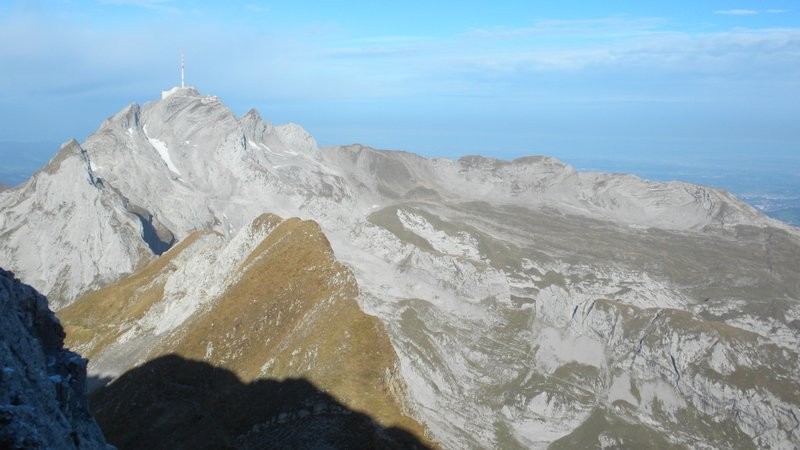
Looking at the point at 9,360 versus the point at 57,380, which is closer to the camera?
the point at 9,360

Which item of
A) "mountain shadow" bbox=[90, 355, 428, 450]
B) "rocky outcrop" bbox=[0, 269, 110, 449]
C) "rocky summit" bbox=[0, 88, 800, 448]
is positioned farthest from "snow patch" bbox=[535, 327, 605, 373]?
"rocky outcrop" bbox=[0, 269, 110, 449]

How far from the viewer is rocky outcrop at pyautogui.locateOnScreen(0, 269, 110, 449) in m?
17.6

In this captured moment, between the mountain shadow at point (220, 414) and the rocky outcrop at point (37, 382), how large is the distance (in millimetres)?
10459

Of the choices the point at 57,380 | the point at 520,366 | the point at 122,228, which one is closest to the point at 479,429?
the point at 520,366

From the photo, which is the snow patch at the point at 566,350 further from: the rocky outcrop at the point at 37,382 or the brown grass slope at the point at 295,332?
the rocky outcrop at the point at 37,382

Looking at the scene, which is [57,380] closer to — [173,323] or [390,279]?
[173,323]

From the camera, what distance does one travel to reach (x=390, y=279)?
6373 inches

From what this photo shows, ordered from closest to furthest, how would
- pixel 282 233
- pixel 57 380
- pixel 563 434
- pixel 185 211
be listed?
pixel 57 380
pixel 282 233
pixel 563 434
pixel 185 211

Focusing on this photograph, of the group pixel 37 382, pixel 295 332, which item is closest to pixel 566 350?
pixel 295 332

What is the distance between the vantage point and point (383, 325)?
4084cm

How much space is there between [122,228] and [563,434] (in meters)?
111

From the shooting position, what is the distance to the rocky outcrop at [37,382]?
694 inches

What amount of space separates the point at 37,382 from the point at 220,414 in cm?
1972

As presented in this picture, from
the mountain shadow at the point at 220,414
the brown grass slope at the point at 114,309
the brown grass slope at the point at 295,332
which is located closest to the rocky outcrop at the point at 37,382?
the mountain shadow at the point at 220,414
